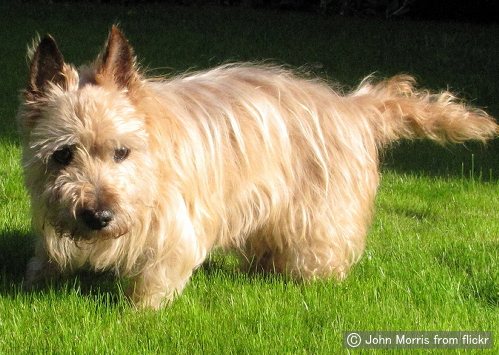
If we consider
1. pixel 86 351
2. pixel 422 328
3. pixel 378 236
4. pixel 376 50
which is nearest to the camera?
pixel 86 351

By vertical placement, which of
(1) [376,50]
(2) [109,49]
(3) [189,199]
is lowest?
(1) [376,50]

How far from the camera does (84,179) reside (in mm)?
4148

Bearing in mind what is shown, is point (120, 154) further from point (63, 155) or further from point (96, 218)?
point (96, 218)

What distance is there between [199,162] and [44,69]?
93 cm

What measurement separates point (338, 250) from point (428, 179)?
2.60 m

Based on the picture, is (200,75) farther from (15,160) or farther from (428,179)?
(428,179)

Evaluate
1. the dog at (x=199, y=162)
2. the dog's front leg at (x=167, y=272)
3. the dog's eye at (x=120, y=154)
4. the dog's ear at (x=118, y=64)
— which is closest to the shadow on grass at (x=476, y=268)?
the dog at (x=199, y=162)

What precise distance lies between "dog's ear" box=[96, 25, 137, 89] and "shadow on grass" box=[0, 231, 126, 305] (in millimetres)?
1156

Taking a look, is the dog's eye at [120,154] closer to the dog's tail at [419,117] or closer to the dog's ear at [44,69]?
the dog's ear at [44,69]

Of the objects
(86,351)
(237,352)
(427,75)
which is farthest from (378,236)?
(427,75)

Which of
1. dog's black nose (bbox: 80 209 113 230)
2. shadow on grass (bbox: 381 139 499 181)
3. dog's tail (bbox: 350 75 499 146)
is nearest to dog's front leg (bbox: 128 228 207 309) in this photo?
dog's black nose (bbox: 80 209 113 230)

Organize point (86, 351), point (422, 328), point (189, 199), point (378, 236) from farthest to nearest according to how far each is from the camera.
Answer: point (378, 236) → point (189, 199) → point (422, 328) → point (86, 351)

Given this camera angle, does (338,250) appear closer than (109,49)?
No

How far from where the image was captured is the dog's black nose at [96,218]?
4.07 metres
